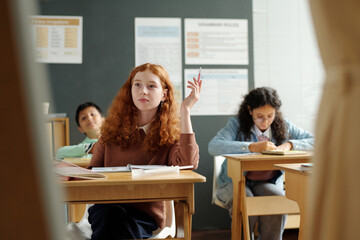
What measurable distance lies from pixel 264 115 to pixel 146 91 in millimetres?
1349

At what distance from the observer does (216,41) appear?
392 centimetres

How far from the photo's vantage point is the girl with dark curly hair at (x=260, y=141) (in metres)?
2.60

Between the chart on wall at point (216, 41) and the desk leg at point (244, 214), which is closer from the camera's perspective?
the desk leg at point (244, 214)

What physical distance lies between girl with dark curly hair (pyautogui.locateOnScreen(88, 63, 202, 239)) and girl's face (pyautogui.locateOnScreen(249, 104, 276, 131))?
1.13 metres

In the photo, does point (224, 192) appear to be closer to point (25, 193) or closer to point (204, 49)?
point (204, 49)

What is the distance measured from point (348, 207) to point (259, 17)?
12.1ft

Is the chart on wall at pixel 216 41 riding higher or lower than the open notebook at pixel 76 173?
higher

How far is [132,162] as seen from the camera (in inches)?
72.9

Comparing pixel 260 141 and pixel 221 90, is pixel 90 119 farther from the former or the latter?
pixel 260 141

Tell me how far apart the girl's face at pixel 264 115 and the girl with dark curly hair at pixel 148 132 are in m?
1.13

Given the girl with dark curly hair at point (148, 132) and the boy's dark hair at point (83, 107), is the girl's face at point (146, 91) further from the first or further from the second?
the boy's dark hair at point (83, 107)

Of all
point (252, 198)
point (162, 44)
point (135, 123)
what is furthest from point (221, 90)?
point (135, 123)

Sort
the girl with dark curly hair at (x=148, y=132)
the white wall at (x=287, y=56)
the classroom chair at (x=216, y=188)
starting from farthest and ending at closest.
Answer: the white wall at (x=287, y=56) → the classroom chair at (x=216, y=188) → the girl with dark curly hair at (x=148, y=132)

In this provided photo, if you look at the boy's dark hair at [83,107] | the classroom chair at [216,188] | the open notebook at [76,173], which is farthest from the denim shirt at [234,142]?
the open notebook at [76,173]
